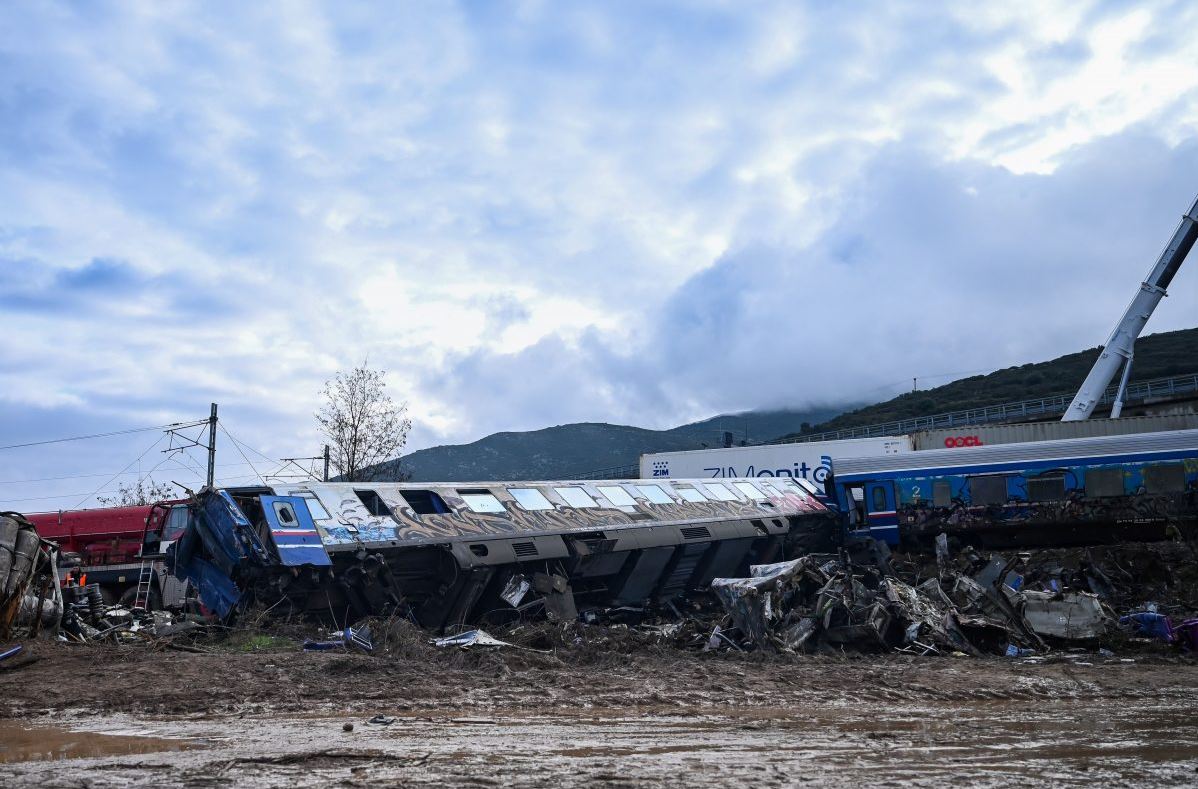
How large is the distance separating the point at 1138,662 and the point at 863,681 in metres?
3.81

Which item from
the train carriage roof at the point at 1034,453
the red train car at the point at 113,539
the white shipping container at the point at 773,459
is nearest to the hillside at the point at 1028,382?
the white shipping container at the point at 773,459

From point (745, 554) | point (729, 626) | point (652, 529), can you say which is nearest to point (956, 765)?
point (729, 626)

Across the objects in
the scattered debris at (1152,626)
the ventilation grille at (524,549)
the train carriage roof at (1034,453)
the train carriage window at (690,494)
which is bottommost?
the scattered debris at (1152,626)

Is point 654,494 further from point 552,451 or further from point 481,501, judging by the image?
point 552,451

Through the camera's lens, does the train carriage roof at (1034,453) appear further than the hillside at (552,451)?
No

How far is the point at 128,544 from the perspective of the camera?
27.6m

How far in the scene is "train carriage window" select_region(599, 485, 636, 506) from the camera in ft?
61.7

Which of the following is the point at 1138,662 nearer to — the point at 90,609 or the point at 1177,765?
the point at 1177,765

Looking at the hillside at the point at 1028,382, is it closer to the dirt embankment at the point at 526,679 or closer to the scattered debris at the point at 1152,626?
the scattered debris at the point at 1152,626

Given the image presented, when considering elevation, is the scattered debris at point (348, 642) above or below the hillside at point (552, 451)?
below

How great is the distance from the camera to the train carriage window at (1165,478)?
2291cm

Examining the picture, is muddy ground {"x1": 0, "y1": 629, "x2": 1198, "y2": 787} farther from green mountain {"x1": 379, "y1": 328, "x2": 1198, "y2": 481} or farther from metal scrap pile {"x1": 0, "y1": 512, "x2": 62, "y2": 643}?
green mountain {"x1": 379, "y1": 328, "x2": 1198, "y2": 481}

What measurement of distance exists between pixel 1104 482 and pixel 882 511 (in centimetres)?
540

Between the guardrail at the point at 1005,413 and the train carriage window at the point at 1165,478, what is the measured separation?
2817 centimetres
